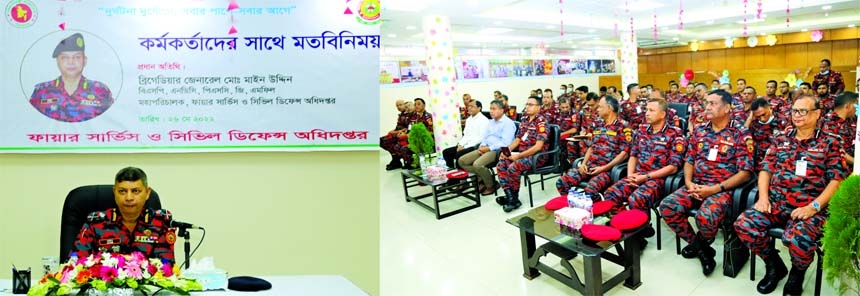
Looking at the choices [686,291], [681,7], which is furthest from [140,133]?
[681,7]

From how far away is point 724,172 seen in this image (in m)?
3.31

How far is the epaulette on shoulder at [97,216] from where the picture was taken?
214 centimetres

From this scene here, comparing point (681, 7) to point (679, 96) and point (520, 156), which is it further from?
point (520, 156)

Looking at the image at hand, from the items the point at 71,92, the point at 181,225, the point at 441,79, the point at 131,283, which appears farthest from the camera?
the point at 441,79

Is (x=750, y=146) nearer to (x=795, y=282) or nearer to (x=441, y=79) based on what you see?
(x=795, y=282)

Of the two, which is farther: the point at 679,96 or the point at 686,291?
the point at 679,96

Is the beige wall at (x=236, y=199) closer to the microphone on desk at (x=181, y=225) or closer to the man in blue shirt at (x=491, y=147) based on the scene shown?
the microphone on desk at (x=181, y=225)

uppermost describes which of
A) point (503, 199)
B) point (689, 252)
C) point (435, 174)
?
point (435, 174)

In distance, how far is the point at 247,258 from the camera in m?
2.71

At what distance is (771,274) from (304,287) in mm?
2617

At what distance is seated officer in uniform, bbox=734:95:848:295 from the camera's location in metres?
2.78

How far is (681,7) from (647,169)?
622cm

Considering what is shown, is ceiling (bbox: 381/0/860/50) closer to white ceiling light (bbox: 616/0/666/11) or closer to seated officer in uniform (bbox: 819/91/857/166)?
white ceiling light (bbox: 616/0/666/11)

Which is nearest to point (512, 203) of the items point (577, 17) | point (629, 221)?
point (629, 221)
